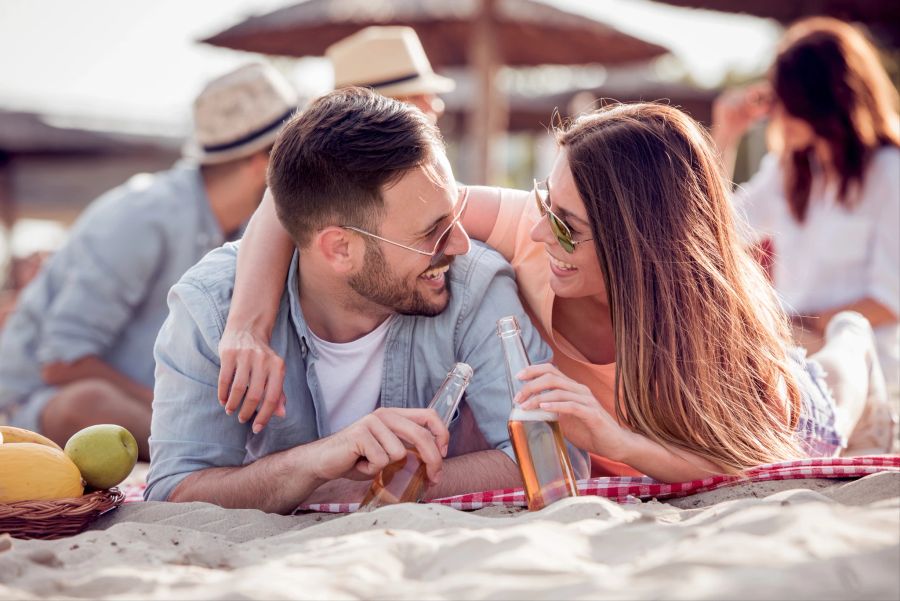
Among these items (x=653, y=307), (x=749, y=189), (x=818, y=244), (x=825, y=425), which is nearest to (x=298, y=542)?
(x=653, y=307)

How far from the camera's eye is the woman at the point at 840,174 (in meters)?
4.94

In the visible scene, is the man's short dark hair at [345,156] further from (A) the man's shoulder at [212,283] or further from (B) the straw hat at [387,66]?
(B) the straw hat at [387,66]

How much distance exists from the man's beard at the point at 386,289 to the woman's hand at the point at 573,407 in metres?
0.64

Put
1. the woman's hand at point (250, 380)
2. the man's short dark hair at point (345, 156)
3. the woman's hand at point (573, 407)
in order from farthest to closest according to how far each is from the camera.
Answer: the man's short dark hair at point (345, 156), the woman's hand at point (250, 380), the woman's hand at point (573, 407)

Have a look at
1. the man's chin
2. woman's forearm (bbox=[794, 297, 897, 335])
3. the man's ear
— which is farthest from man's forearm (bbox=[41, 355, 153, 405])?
woman's forearm (bbox=[794, 297, 897, 335])

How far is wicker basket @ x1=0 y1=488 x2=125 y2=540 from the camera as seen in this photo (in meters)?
2.44

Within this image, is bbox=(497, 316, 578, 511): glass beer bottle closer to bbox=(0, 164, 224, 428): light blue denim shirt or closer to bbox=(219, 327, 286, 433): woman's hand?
bbox=(219, 327, 286, 433): woman's hand

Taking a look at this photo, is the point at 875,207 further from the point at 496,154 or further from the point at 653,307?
the point at 496,154

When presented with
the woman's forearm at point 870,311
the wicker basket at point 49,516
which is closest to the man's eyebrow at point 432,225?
the wicker basket at point 49,516

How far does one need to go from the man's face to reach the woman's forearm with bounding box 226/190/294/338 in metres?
0.24

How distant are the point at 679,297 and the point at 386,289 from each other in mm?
844

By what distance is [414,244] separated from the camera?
295 cm

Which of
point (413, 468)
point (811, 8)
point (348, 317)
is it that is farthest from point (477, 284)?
point (811, 8)

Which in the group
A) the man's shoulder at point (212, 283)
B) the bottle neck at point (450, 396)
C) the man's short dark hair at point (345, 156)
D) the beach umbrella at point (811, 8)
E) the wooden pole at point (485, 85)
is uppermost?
the beach umbrella at point (811, 8)
